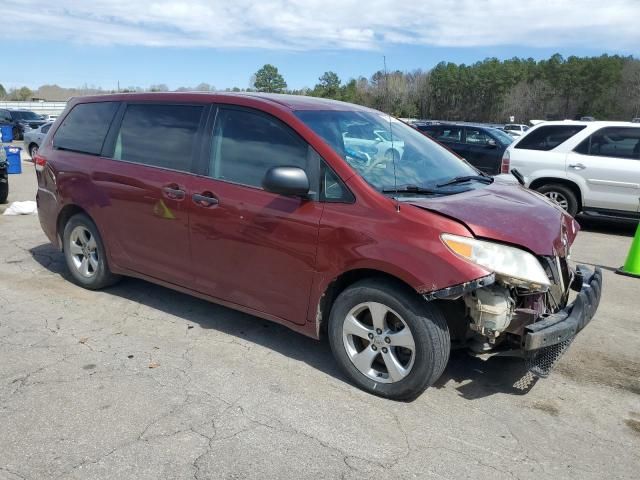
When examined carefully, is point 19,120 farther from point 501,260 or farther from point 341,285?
point 501,260

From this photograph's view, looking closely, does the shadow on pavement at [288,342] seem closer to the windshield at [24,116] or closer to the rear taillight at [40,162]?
the rear taillight at [40,162]

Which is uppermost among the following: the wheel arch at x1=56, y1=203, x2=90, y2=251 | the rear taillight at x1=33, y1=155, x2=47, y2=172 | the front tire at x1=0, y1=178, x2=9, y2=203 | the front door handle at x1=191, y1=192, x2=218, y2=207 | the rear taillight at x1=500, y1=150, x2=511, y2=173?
the rear taillight at x1=33, y1=155, x2=47, y2=172

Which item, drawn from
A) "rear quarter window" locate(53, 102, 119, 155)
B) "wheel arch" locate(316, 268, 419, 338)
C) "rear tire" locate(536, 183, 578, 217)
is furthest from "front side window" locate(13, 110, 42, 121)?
"wheel arch" locate(316, 268, 419, 338)

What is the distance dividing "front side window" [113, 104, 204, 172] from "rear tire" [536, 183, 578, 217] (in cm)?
689

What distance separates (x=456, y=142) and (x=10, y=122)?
959 inches

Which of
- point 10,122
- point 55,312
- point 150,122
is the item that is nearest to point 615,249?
point 150,122

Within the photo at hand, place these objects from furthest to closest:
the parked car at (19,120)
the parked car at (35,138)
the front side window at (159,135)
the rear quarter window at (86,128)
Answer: the parked car at (19,120) → the parked car at (35,138) → the rear quarter window at (86,128) → the front side window at (159,135)

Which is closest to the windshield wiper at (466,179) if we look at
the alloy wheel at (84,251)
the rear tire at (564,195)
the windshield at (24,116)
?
the alloy wheel at (84,251)

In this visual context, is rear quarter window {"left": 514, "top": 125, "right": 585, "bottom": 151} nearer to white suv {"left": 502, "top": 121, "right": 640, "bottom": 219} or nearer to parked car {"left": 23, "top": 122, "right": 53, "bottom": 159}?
white suv {"left": 502, "top": 121, "right": 640, "bottom": 219}

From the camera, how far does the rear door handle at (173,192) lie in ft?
14.5

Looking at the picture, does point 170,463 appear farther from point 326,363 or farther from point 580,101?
point 580,101

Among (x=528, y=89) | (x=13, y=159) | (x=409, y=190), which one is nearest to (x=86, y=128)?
(x=409, y=190)

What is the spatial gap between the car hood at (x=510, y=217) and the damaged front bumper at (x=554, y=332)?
0.37 m

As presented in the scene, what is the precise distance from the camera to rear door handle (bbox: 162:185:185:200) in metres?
4.43
